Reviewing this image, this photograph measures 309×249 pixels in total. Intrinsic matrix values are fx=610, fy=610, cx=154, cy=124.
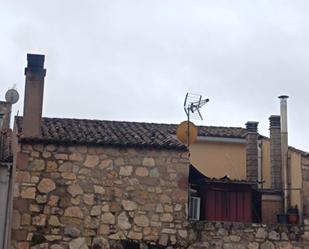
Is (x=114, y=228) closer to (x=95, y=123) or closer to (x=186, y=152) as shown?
(x=186, y=152)

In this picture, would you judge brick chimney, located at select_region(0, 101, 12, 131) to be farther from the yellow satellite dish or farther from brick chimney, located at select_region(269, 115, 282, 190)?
brick chimney, located at select_region(269, 115, 282, 190)

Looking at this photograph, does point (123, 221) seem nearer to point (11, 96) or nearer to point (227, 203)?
point (227, 203)

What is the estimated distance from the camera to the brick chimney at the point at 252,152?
63.0 ft

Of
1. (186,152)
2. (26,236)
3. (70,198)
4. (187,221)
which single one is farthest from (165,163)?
(26,236)

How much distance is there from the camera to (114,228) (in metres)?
14.6

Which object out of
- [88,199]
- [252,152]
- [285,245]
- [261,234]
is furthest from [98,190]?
[252,152]

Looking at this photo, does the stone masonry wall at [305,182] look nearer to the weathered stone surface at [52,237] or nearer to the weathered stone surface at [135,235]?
the weathered stone surface at [135,235]

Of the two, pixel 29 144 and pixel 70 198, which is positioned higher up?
pixel 29 144

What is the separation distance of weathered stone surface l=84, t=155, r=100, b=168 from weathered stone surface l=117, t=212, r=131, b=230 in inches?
53.9

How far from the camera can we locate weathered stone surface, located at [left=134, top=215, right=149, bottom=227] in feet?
48.3

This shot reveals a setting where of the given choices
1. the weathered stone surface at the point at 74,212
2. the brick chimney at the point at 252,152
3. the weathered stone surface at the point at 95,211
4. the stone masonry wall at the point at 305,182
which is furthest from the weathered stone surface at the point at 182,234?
the brick chimney at the point at 252,152

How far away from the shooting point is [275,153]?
60.8 ft

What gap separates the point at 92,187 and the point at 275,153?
21.2 ft

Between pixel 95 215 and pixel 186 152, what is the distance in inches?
108
